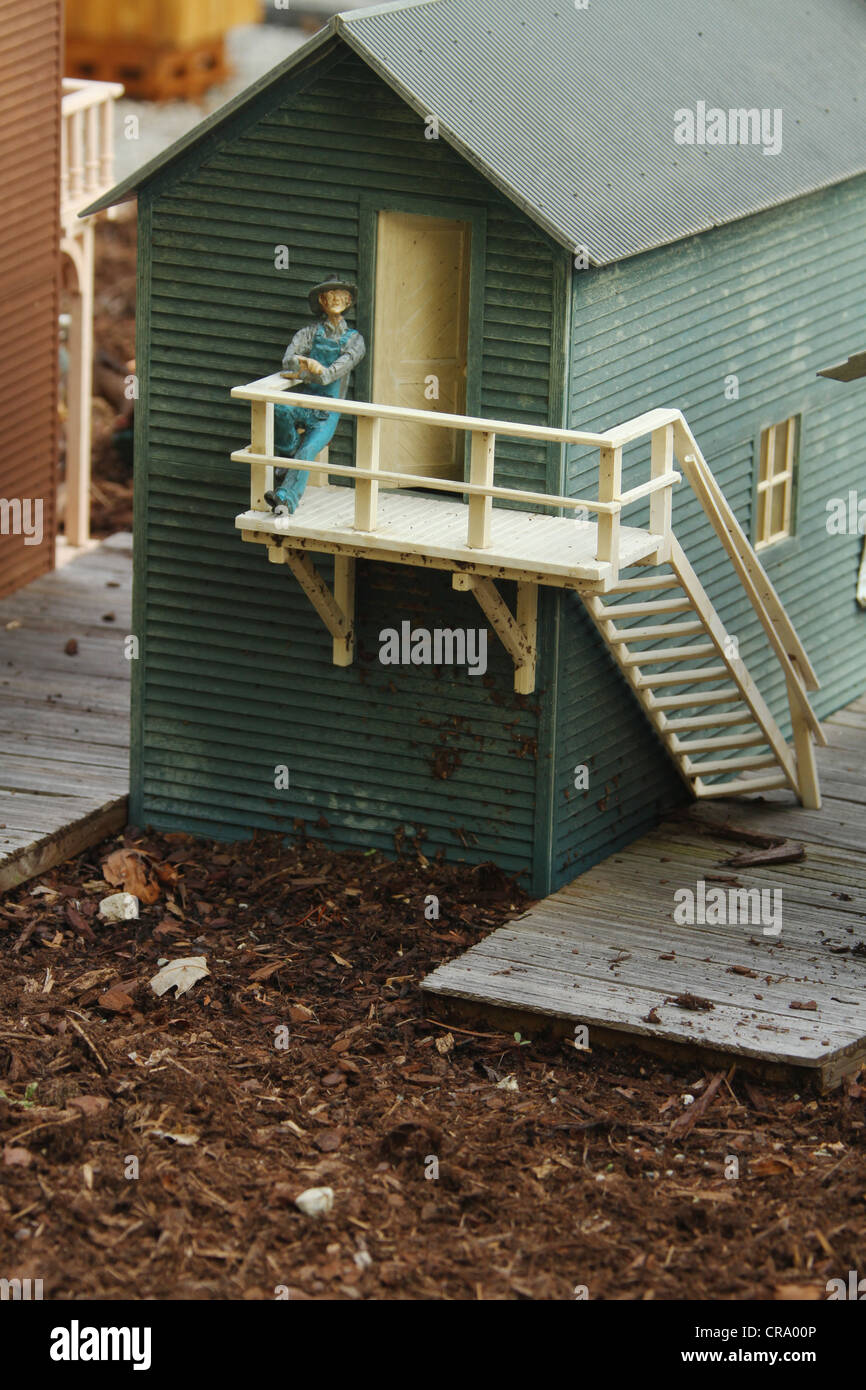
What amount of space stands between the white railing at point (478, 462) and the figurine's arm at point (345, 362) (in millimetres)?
137

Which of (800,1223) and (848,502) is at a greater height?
(848,502)

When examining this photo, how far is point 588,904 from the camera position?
14805mm

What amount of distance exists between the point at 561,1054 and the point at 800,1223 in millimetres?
2266

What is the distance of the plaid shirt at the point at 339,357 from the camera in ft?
46.1

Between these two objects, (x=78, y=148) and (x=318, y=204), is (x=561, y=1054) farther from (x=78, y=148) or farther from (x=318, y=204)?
(x=78, y=148)

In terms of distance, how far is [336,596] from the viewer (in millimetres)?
15086

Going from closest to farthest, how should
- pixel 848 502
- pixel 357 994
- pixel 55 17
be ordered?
→ pixel 357 994 → pixel 848 502 → pixel 55 17

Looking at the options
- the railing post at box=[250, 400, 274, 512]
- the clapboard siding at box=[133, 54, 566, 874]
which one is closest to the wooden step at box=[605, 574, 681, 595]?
the clapboard siding at box=[133, 54, 566, 874]

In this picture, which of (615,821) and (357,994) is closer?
(357,994)

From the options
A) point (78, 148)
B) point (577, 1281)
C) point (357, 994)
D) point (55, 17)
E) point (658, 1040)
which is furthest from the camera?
point (78, 148)

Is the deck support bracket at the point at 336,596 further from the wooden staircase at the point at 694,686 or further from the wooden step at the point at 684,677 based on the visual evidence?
the wooden step at the point at 684,677

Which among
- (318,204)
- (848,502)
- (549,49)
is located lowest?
(848,502)

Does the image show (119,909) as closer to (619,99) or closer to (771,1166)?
(771,1166)

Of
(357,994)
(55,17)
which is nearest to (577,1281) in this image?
(357,994)
